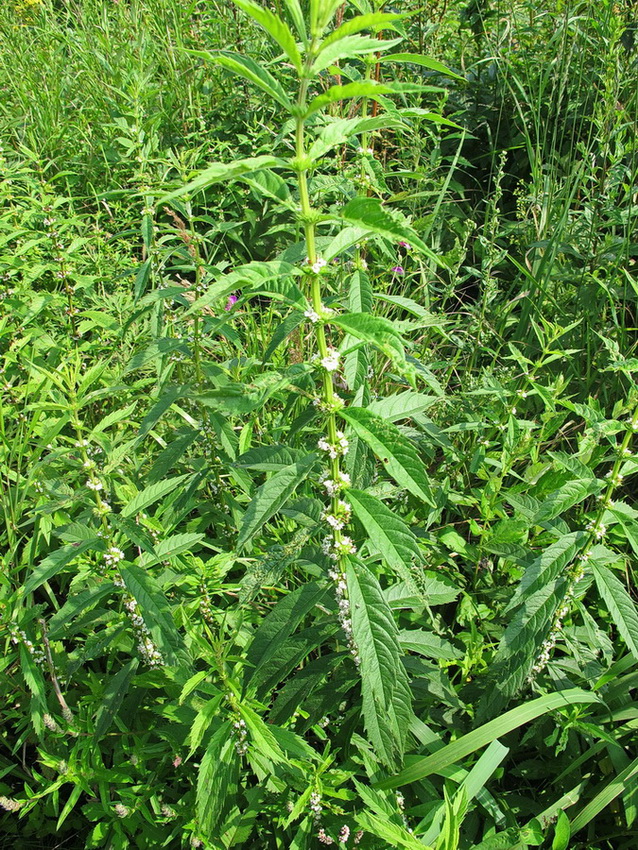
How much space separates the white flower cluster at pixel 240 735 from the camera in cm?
144

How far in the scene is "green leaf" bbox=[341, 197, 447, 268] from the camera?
1.03 meters

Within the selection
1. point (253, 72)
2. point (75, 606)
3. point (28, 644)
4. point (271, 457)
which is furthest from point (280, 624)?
point (253, 72)

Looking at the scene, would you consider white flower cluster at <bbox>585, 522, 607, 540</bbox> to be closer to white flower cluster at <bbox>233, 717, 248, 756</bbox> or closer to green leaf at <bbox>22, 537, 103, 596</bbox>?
white flower cluster at <bbox>233, 717, 248, 756</bbox>

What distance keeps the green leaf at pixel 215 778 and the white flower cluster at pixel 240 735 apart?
3cm

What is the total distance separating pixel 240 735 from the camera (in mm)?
1473

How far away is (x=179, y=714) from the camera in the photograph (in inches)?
63.0

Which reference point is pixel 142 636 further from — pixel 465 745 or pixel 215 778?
pixel 465 745

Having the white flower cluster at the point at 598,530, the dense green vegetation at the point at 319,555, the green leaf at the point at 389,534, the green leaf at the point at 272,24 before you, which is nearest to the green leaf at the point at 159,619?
the dense green vegetation at the point at 319,555

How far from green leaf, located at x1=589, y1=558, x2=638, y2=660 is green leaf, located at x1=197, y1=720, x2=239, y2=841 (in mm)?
924

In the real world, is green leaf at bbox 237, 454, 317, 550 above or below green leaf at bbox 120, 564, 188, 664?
above

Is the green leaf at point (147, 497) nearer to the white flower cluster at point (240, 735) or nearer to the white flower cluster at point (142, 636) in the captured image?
the white flower cluster at point (142, 636)

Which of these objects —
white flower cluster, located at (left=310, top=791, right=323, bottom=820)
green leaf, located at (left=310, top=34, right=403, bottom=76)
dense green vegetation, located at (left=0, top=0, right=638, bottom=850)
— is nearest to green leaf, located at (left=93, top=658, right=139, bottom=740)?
dense green vegetation, located at (left=0, top=0, right=638, bottom=850)

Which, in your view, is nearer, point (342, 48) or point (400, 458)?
point (342, 48)

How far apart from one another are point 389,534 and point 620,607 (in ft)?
2.29
